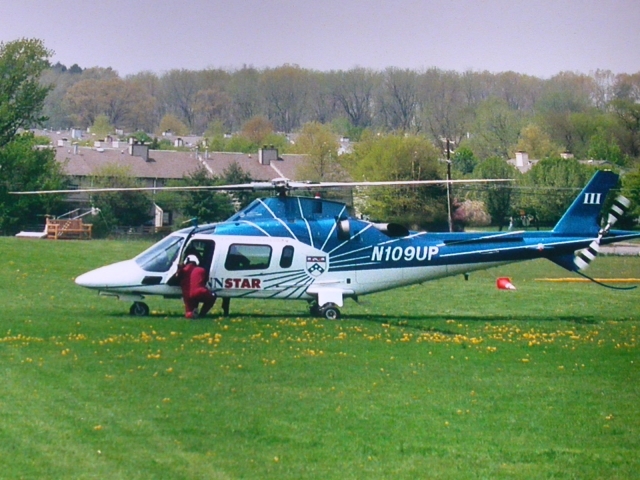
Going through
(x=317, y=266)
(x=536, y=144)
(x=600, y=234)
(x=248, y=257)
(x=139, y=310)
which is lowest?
(x=139, y=310)

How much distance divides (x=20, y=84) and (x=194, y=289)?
30100mm

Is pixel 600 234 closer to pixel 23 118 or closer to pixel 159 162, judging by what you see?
pixel 159 162

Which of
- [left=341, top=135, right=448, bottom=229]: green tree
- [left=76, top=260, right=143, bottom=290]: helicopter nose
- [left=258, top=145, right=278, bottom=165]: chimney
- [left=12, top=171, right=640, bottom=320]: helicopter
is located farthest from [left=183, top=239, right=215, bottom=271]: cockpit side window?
[left=258, top=145, right=278, bottom=165]: chimney

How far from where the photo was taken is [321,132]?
4762 centimetres

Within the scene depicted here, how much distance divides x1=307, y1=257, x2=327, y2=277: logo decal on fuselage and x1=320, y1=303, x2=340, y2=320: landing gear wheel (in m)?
0.57

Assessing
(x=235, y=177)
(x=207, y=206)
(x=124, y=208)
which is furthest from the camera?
(x=235, y=177)

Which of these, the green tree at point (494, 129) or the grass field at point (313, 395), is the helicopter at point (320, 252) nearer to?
the grass field at point (313, 395)

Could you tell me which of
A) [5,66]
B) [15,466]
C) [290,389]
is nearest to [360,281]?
[290,389]

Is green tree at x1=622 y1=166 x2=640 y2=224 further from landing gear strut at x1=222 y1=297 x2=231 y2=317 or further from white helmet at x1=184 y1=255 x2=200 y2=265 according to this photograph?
white helmet at x1=184 y1=255 x2=200 y2=265

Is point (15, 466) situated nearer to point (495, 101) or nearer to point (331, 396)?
point (331, 396)

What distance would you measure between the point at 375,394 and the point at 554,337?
5.25 m

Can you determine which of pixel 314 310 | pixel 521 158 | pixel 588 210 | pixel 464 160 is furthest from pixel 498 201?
pixel 464 160

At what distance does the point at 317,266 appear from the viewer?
16.8m

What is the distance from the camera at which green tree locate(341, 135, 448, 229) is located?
28.0 m
